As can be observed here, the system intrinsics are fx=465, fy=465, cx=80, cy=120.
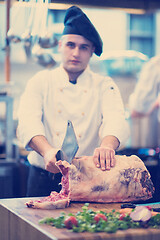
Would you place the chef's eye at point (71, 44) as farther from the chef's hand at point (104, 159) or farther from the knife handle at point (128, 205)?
the knife handle at point (128, 205)

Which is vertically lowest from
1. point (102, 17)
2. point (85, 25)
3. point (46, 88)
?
point (46, 88)

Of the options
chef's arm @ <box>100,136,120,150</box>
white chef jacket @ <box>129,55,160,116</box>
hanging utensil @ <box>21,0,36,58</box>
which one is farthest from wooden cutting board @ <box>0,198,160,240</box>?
white chef jacket @ <box>129,55,160,116</box>

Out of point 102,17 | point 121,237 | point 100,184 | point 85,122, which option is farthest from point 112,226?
point 102,17

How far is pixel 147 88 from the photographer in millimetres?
4414

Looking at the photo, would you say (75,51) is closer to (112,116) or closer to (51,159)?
(112,116)

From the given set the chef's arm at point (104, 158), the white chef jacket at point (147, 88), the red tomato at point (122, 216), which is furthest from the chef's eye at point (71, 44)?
the white chef jacket at point (147, 88)

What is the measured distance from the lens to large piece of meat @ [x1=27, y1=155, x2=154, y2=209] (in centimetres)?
203

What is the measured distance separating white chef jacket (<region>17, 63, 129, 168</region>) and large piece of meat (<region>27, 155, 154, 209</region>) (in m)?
0.37

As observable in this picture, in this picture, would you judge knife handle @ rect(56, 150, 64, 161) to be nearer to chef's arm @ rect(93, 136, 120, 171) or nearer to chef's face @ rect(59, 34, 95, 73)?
chef's arm @ rect(93, 136, 120, 171)

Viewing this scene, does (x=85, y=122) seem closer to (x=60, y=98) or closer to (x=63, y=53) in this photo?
(x=60, y=98)

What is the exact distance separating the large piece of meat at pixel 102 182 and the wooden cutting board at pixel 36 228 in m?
0.05

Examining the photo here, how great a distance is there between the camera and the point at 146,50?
31.4 feet

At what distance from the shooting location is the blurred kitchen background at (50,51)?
3.00 m

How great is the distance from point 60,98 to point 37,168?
16.2 inches
